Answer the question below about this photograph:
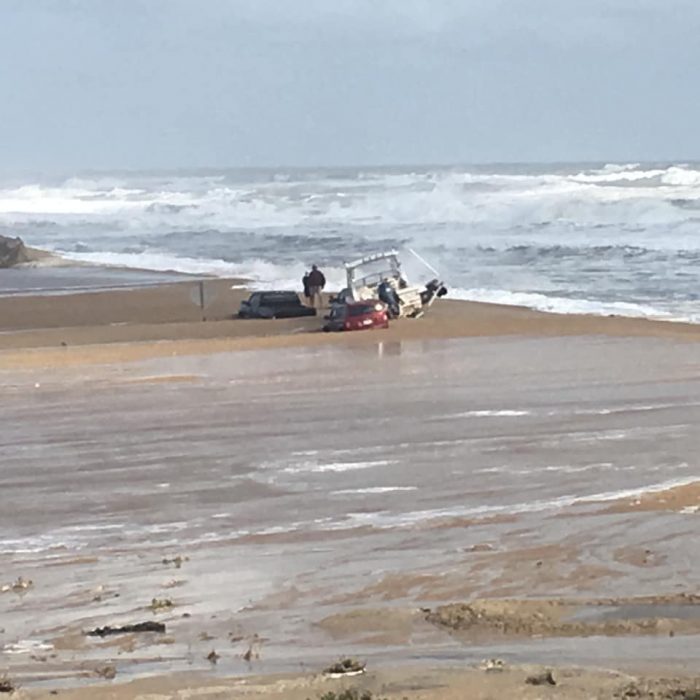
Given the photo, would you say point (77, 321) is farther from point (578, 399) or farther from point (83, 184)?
point (83, 184)

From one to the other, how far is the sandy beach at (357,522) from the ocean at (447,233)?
471 inches

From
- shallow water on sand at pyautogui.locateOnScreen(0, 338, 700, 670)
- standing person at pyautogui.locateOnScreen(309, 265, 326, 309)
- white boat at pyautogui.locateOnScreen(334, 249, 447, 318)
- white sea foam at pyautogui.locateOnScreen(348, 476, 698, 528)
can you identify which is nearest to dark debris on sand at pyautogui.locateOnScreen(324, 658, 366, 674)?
shallow water on sand at pyautogui.locateOnScreen(0, 338, 700, 670)

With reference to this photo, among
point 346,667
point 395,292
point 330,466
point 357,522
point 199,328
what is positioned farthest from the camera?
point 395,292

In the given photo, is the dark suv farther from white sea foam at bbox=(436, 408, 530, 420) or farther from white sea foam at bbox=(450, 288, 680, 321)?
white sea foam at bbox=(436, 408, 530, 420)

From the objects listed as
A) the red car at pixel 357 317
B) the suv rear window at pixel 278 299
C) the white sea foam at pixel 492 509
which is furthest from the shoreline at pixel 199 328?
the white sea foam at pixel 492 509

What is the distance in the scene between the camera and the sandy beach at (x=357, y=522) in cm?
843

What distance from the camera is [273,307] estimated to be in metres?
32.8

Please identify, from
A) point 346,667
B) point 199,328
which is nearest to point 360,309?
point 199,328

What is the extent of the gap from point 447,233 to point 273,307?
109 feet

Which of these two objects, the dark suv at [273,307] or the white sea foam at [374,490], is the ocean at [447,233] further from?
the white sea foam at [374,490]

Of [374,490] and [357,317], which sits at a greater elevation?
[357,317]

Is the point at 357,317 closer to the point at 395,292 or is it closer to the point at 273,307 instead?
the point at 395,292

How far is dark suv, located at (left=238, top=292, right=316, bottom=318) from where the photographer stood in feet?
107

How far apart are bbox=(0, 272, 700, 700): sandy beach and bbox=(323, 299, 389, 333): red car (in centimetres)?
349
